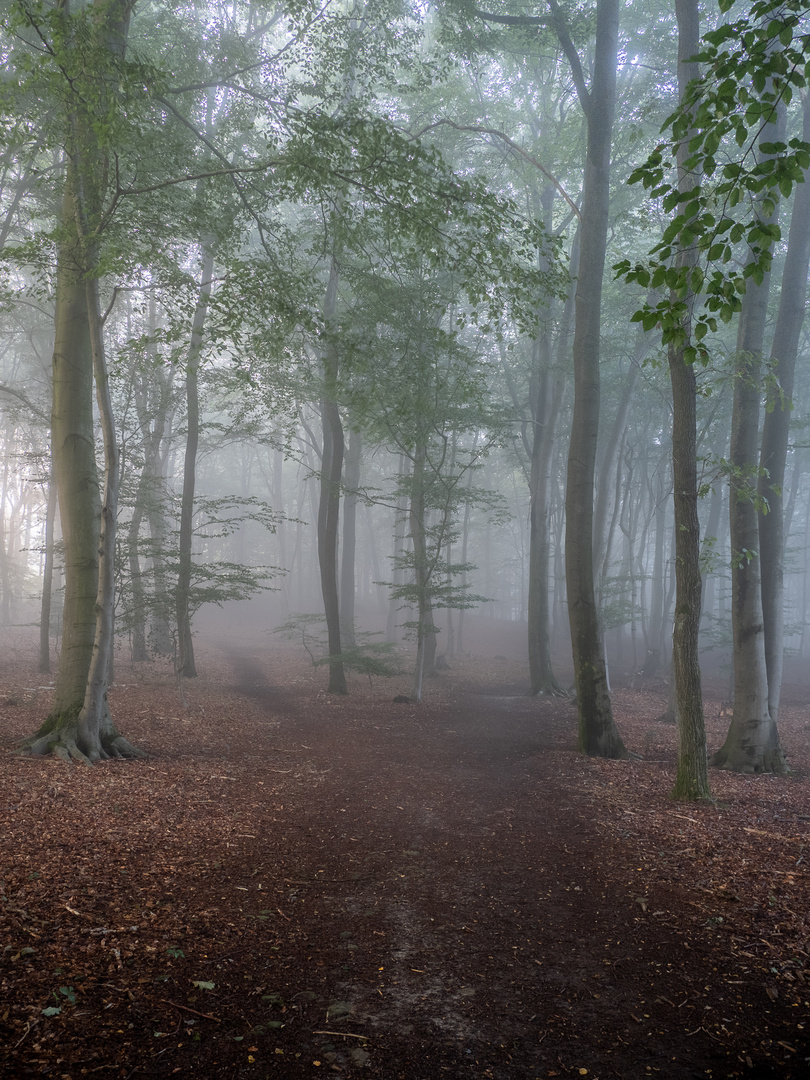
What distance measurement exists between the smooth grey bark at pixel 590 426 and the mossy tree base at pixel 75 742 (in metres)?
6.48

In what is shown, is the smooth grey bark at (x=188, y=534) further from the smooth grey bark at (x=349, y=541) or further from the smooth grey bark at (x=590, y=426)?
the smooth grey bark at (x=590, y=426)

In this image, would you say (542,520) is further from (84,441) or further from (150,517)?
Result: (84,441)

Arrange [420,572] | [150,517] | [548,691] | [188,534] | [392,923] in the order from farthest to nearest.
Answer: [150,517] < [548,691] < [420,572] < [188,534] < [392,923]

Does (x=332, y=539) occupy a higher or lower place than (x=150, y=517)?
lower

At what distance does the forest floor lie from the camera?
2.83 m

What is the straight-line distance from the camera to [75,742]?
7090 mm

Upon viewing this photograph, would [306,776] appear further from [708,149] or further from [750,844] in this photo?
[708,149]

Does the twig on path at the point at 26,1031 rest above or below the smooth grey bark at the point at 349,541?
below

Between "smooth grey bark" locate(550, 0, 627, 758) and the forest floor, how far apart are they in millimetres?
1664

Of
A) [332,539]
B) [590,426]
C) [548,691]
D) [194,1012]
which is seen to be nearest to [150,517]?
[332,539]

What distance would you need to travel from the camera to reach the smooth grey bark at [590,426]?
32.1ft

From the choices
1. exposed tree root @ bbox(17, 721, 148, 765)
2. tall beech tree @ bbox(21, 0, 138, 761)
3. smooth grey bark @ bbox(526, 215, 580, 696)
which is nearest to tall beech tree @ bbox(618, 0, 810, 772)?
tall beech tree @ bbox(21, 0, 138, 761)

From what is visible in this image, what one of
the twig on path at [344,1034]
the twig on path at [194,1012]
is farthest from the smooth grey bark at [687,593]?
the twig on path at [194,1012]

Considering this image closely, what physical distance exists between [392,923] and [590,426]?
8.20 meters
